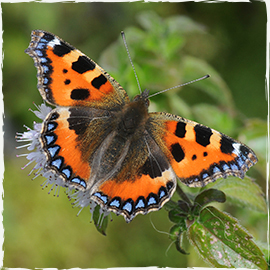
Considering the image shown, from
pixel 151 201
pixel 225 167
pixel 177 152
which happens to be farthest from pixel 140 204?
pixel 225 167

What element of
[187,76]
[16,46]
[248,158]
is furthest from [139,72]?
[16,46]

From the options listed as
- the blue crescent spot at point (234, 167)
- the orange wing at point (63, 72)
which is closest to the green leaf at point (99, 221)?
the orange wing at point (63, 72)

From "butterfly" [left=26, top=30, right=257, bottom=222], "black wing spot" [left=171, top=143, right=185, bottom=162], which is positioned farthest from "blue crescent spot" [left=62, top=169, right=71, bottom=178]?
"black wing spot" [left=171, top=143, right=185, bottom=162]

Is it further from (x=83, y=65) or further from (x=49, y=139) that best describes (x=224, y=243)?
(x=83, y=65)

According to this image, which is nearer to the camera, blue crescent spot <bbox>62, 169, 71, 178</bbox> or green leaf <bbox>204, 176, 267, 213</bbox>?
blue crescent spot <bbox>62, 169, 71, 178</bbox>

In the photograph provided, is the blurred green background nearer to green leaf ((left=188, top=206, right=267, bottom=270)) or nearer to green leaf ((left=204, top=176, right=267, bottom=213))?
green leaf ((left=204, top=176, right=267, bottom=213))

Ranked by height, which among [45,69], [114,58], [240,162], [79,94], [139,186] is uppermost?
[114,58]

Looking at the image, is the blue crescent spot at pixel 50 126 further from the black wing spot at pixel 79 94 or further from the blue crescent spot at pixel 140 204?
the blue crescent spot at pixel 140 204

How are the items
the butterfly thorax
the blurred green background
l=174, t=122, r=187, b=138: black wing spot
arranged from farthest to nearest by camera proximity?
the blurred green background
the butterfly thorax
l=174, t=122, r=187, b=138: black wing spot
